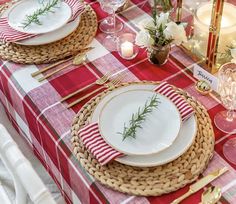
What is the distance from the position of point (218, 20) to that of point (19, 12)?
604 millimetres

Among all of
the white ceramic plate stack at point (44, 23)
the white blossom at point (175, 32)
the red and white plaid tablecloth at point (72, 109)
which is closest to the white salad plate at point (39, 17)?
the white ceramic plate stack at point (44, 23)

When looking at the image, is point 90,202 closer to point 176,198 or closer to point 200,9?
point 176,198

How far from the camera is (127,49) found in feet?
4.33

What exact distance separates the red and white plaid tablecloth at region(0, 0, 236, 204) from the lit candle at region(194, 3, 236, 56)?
0.07m

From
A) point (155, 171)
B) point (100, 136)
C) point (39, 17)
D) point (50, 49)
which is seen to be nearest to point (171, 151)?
point (155, 171)

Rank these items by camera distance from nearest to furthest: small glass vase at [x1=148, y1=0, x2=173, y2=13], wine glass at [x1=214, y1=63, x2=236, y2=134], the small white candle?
1. wine glass at [x1=214, y1=63, x2=236, y2=134]
2. the small white candle
3. small glass vase at [x1=148, y1=0, x2=173, y2=13]

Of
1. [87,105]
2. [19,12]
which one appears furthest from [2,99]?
[87,105]

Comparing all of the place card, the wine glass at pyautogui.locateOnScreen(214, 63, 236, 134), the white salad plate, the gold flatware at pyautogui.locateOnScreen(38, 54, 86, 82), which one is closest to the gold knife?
the wine glass at pyautogui.locateOnScreen(214, 63, 236, 134)

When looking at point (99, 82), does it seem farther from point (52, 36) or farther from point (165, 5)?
point (165, 5)

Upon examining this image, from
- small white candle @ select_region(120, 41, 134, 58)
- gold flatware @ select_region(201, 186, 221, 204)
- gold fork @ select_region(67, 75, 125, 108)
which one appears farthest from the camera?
small white candle @ select_region(120, 41, 134, 58)

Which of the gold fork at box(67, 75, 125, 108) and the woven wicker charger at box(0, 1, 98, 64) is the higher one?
the woven wicker charger at box(0, 1, 98, 64)

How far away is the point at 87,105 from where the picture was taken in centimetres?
117

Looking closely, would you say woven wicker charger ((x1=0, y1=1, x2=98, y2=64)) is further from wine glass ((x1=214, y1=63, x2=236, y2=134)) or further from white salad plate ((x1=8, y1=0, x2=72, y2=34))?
wine glass ((x1=214, y1=63, x2=236, y2=134))

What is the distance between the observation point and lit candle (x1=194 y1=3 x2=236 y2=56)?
123 cm
